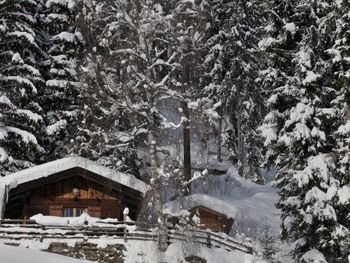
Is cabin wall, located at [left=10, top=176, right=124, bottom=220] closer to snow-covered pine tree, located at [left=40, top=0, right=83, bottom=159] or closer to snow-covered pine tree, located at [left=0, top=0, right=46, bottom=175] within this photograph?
snow-covered pine tree, located at [left=0, top=0, right=46, bottom=175]

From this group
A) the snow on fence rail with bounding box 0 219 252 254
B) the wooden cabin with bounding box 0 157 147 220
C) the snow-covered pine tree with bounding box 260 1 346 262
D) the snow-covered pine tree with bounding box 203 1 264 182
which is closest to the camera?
the snow on fence rail with bounding box 0 219 252 254

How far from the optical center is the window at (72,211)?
25438mm

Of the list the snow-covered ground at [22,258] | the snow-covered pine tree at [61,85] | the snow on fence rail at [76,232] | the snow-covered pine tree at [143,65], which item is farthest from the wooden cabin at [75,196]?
the snow-covered ground at [22,258]

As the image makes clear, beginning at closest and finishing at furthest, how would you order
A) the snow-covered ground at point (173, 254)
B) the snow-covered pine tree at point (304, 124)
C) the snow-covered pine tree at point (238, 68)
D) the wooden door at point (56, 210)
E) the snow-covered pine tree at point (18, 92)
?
the snow-covered ground at point (173, 254), the snow-covered pine tree at point (304, 124), the wooden door at point (56, 210), the snow-covered pine tree at point (18, 92), the snow-covered pine tree at point (238, 68)

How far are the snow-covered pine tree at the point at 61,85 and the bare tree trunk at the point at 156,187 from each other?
9240mm

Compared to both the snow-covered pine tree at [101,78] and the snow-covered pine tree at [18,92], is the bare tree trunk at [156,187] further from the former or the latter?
the snow-covered pine tree at [18,92]

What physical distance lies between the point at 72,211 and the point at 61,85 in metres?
7.37

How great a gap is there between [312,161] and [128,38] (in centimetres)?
898

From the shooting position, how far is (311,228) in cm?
2262

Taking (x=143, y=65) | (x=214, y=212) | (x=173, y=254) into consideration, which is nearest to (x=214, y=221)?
(x=214, y=212)

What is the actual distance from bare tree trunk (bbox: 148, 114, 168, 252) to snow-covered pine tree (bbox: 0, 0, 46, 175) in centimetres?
888

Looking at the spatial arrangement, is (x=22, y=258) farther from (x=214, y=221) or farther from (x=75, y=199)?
(x=214, y=221)

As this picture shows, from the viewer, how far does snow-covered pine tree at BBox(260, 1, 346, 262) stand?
2195 cm

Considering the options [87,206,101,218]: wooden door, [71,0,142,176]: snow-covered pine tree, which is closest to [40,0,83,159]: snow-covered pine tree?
[87,206,101,218]: wooden door
